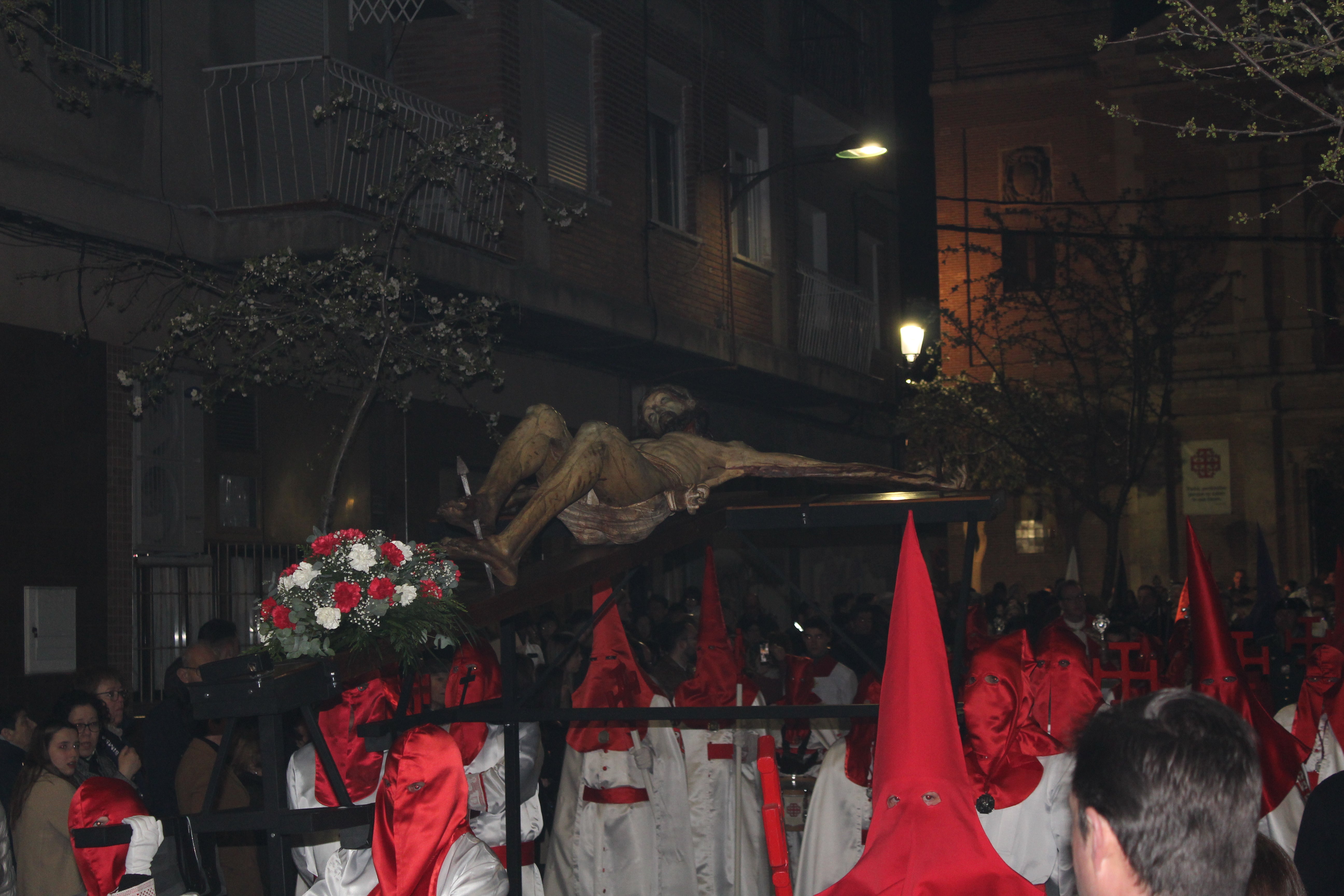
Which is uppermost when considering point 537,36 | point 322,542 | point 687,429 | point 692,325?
point 537,36

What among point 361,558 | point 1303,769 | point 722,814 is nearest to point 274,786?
point 361,558

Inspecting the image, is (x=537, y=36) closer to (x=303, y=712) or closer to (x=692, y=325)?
(x=692, y=325)

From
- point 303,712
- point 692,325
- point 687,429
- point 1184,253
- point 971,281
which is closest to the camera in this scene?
point 303,712

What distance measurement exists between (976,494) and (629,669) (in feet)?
10.5

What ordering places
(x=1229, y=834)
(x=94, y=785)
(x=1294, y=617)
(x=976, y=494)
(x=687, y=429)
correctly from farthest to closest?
(x=1294, y=617) → (x=687, y=429) → (x=976, y=494) → (x=94, y=785) → (x=1229, y=834)

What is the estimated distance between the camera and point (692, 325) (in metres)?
17.0

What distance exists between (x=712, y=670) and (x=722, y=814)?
107 centimetres

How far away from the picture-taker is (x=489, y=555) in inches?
244

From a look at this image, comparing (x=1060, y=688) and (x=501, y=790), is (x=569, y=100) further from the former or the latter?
(x=1060, y=688)

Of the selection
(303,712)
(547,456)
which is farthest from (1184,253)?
(303,712)

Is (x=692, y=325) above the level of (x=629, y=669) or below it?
above

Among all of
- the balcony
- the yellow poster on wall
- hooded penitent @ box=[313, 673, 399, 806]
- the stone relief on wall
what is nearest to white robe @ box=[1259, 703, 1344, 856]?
hooded penitent @ box=[313, 673, 399, 806]

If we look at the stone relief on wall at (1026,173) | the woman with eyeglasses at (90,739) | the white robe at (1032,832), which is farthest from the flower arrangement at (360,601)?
the stone relief on wall at (1026,173)

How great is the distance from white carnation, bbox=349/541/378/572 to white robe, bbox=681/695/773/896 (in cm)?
477
